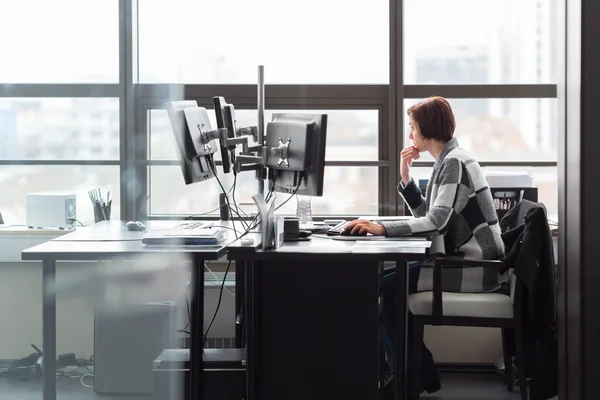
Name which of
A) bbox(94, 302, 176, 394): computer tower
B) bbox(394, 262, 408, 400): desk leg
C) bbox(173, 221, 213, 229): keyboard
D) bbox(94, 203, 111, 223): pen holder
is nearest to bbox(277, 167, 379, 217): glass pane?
bbox(173, 221, 213, 229): keyboard

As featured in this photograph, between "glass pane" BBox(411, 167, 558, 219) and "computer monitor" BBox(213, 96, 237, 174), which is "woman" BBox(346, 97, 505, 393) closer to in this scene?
"glass pane" BBox(411, 167, 558, 219)

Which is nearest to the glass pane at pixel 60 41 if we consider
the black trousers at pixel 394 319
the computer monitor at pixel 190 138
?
the computer monitor at pixel 190 138

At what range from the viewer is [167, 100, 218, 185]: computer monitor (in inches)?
89.2

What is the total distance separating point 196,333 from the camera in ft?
7.41

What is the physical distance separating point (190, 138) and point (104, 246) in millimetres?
553

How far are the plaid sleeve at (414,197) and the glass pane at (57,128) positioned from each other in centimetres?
177

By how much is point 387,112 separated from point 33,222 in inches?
91.6

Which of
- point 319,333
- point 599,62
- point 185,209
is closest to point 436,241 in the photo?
point 319,333

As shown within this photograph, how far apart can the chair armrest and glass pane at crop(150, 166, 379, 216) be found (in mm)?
768

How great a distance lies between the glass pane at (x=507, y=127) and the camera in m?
3.48

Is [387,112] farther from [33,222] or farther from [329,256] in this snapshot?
[33,222]

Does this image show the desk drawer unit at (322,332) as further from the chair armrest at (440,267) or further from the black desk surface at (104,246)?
the chair armrest at (440,267)

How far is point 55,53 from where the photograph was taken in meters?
1.26

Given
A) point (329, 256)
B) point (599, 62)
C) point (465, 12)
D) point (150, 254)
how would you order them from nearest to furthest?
point (599, 62) < point (150, 254) < point (329, 256) < point (465, 12)
